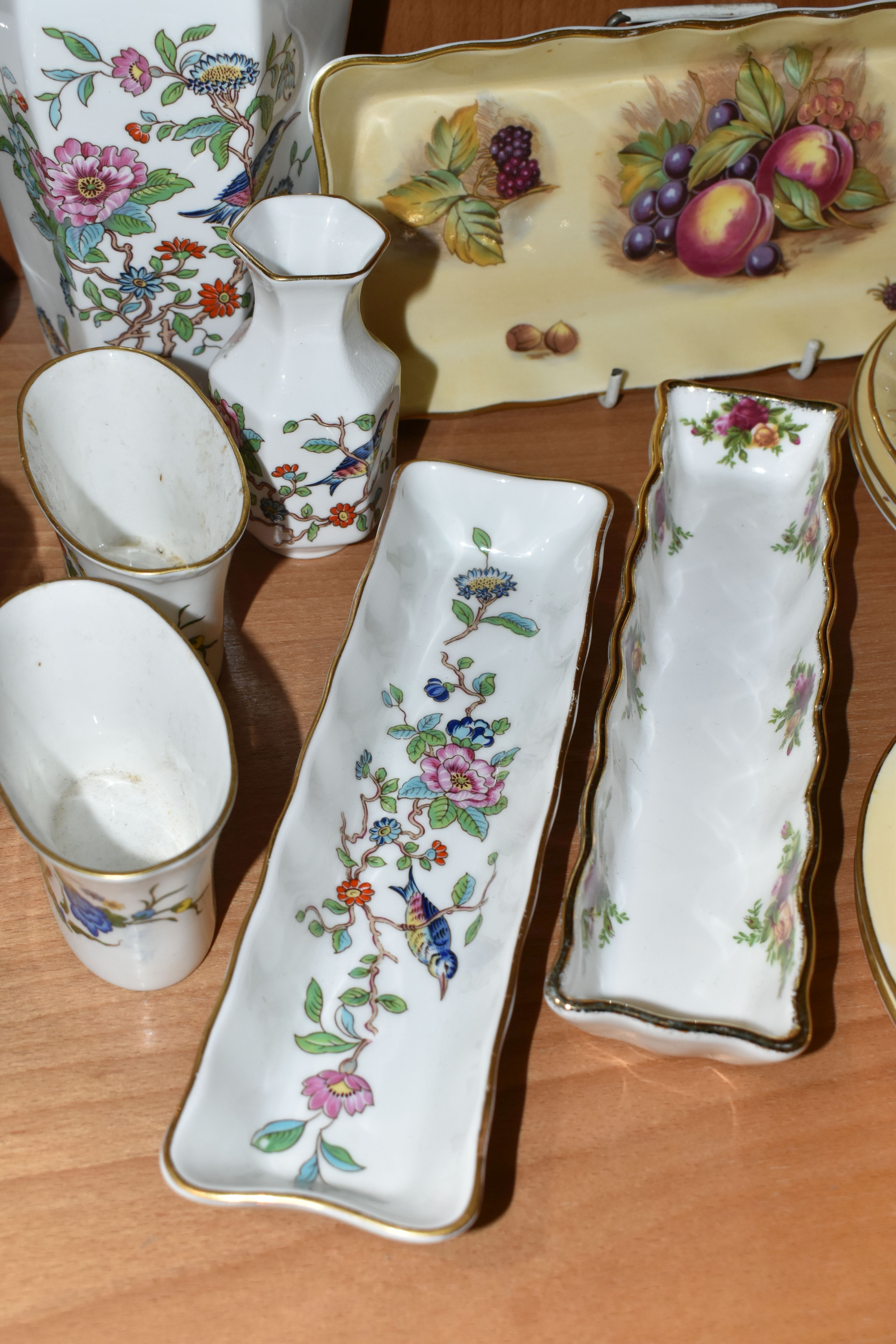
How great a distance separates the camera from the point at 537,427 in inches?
29.5

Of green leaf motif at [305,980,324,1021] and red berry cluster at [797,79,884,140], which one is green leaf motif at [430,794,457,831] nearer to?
green leaf motif at [305,980,324,1021]

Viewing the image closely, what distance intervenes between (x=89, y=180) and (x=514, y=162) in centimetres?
26

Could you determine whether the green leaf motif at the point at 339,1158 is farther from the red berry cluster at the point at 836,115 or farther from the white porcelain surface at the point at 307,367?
the red berry cluster at the point at 836,115

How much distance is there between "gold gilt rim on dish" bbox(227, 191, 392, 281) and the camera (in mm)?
527

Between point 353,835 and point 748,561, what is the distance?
32 cm

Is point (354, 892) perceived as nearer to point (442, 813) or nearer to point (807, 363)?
point (442, 813)

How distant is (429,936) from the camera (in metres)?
0.51

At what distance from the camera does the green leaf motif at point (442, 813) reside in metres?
0.56

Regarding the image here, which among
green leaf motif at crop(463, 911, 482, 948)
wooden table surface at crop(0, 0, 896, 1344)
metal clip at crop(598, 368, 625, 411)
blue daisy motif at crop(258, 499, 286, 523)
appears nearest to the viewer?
wooden table surface at crop(0, 0, 896, 1344)

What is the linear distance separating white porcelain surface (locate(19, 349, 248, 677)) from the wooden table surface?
107mm

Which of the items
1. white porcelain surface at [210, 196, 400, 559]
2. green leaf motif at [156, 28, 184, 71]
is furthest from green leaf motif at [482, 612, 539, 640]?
green leaf motif at [156, 28, 184, 71]

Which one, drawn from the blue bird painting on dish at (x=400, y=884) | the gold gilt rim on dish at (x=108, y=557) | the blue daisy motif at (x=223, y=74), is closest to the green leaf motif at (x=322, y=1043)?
the blue bird painting on dish at (x=400, y=884)

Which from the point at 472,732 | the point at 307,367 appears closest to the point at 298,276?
the point at 307,367

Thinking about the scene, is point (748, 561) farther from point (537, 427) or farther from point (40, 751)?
point (40, 751)
